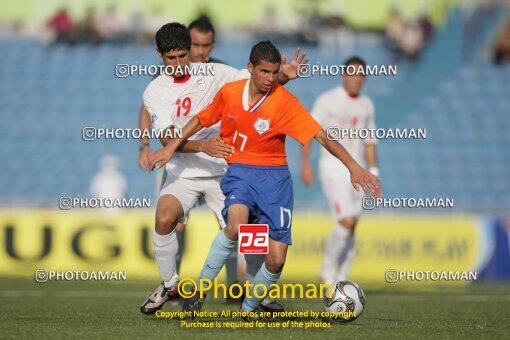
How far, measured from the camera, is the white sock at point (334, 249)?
11680 mm

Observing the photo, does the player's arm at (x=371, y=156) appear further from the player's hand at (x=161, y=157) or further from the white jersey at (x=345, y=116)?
the player's hand at (x=161, y=157)

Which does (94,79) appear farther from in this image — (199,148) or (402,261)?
(199,148)

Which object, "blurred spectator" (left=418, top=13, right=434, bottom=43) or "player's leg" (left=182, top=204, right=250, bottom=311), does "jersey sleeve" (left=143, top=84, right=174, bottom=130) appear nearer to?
"player's leg" (left=182, top=204, right=250, bottom=311)

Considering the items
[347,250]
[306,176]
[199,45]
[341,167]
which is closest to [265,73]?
[199,45]

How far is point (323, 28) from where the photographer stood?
81.9 feet

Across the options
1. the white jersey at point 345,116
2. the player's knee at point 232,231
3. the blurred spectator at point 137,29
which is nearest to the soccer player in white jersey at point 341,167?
the white jersey at point 345,116

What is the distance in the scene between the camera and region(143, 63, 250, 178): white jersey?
8398mm

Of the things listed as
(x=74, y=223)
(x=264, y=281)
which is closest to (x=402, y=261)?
(x=74, y=223)

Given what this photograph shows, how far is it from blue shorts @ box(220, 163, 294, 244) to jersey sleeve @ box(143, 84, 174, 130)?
2.87 ft

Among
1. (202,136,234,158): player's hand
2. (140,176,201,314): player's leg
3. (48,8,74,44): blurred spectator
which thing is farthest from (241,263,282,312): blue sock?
(48,8,74,44): blurred spectator

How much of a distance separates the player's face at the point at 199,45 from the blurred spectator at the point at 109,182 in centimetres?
1079

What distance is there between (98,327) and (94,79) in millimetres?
17684

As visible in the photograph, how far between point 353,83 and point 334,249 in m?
2.09

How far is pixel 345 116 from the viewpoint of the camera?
11.8 metres
